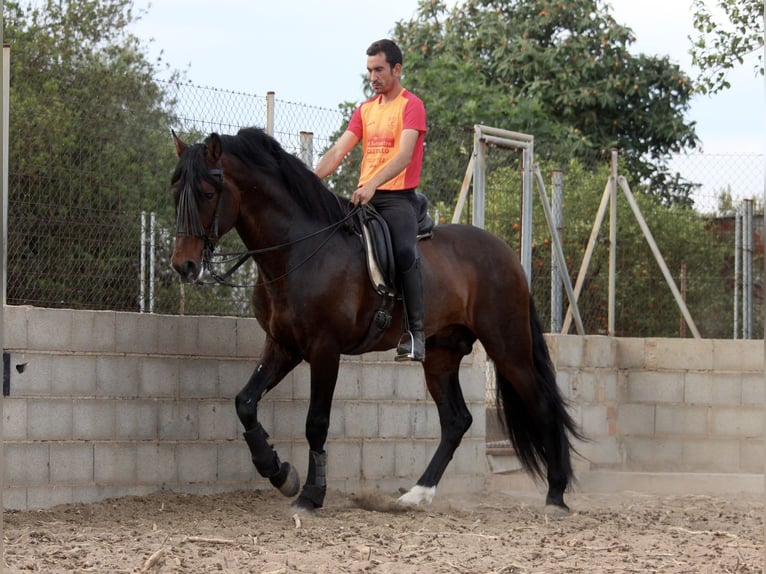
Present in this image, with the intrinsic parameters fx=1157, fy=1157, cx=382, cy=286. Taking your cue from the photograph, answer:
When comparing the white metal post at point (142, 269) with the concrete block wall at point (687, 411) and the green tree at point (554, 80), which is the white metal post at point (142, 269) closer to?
the concrete block wall at point (687, 411)

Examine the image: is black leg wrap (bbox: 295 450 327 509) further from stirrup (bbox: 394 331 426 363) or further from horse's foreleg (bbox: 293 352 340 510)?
stirrup (bbox: 394 331 426 363)

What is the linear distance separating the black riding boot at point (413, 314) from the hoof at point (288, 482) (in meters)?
0.91

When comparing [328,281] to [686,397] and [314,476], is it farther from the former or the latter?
[686,397]

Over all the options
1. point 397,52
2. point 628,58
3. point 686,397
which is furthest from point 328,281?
point 628,58

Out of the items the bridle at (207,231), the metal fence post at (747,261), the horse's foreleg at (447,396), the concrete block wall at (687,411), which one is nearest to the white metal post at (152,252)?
the bridle at (207,231)

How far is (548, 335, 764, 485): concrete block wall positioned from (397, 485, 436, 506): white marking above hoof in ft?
11.1

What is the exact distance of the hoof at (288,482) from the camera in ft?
21.9

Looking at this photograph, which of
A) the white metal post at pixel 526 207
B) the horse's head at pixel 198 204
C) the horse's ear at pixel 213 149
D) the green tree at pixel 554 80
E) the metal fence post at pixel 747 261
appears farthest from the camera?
the green tree at pixel 554 80

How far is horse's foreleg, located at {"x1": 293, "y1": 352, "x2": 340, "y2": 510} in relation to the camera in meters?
6.46

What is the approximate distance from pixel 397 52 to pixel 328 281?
1481 millimetres

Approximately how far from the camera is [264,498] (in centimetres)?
730

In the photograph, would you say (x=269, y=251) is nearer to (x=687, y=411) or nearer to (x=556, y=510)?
(x=556, y=510)

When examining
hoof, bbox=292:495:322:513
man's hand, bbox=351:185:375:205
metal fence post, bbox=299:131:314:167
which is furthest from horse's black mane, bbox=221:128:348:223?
hoof, bbox=292:495:322:513

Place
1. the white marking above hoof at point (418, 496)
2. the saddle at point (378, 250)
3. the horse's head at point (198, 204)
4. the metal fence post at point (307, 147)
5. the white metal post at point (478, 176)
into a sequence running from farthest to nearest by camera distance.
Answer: the white metal post at point (478, 176)
the metal fence post at point (307, 147)
the white marking above hoof at point (418, 496)
the saddle at point (378, 250)
the horse's head at point (198, 204)
